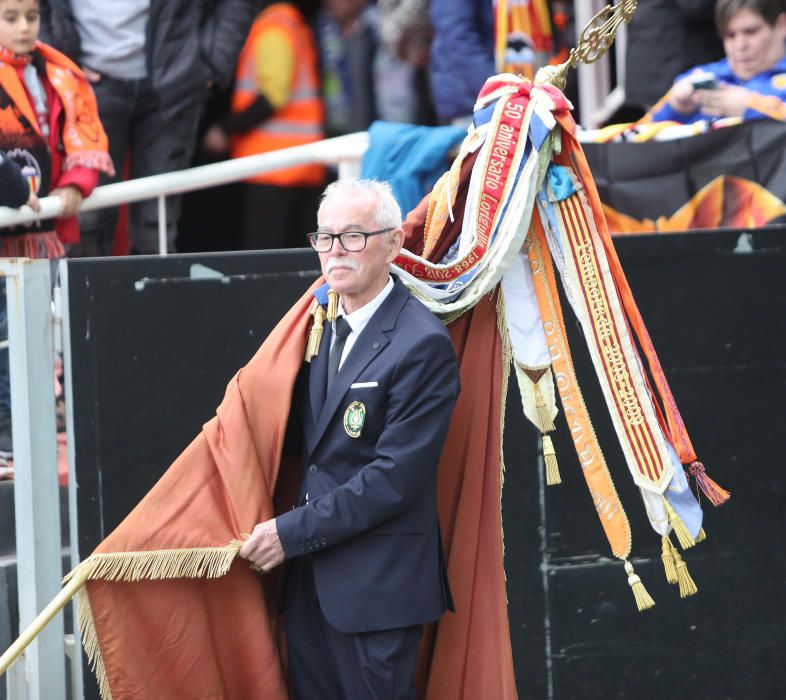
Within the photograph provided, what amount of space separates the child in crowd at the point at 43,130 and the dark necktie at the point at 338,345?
6.16ft

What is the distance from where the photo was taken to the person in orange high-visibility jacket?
21.7 ft

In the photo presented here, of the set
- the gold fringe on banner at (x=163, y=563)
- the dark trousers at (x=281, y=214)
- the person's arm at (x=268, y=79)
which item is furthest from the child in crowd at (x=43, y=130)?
the gold fringe on banner at (x=163, y=563)

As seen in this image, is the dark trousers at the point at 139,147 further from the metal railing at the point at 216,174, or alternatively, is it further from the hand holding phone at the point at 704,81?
the hand holding phone at the point at 704,81

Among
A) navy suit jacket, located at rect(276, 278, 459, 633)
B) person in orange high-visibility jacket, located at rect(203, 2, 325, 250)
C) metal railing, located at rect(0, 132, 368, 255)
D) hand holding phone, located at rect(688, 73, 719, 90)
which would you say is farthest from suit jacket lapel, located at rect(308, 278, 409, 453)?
person in orange high-visibility jacket, located at rect(203, 2, 325, 250)

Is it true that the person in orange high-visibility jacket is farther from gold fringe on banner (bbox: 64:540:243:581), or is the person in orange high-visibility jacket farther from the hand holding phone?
gold fringe on banner (bbox: 64:540:243:581)

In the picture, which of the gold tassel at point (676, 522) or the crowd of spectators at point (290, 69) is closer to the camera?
the gold tassel at point (676, 522)

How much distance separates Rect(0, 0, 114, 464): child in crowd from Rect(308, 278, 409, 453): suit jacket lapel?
1.98 meters

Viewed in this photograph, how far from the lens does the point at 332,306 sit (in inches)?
154

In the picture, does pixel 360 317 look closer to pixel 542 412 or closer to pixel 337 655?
pixel 542 412

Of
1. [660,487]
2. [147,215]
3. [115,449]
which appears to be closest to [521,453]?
[660,487]

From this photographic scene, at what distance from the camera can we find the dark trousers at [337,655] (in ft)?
12.1

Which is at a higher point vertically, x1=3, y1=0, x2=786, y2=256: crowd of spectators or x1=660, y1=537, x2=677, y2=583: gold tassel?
x1=3, y1=0, x2=786, y2=256: crowd of spectators

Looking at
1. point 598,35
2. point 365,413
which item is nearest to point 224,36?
point 598,35

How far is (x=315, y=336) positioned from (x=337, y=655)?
0.85 m
